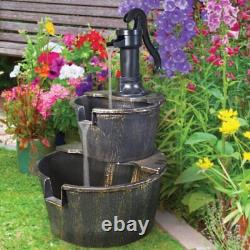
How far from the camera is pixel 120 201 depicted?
327 cm

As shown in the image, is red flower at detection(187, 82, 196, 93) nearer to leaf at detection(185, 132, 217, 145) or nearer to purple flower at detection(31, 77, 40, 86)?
leaf at detection(185, 132, 217, 145)

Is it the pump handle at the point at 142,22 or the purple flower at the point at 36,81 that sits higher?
the pump handle at the point at 142,22

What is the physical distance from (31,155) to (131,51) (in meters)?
1.44

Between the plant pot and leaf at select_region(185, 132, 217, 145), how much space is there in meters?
1.45

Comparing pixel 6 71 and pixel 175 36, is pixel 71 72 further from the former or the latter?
pixel 6 71

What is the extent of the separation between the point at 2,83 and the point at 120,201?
4.66m

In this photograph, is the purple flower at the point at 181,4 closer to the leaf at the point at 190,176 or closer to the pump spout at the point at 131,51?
the pump spout at the point at 131,51

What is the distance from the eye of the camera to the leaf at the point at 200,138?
3436mm

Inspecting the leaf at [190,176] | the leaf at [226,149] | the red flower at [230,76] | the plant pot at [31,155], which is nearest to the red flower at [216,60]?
the red flower at [230,76]

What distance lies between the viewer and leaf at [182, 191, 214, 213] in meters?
3.50

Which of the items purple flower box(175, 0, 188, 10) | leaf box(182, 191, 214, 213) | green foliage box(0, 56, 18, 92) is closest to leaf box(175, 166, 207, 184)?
leaf box(182, 191, 214, 213)

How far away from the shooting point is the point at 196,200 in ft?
11.6

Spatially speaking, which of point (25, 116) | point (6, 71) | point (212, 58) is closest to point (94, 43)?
point (25, 116)

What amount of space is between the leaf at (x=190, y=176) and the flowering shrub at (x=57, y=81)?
3.75 feet
